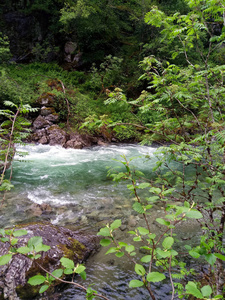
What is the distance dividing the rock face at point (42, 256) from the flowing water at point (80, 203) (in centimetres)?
29

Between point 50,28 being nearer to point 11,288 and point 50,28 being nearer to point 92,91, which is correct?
point 92,91

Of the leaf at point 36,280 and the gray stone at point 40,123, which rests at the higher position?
the leaf at point 36,280

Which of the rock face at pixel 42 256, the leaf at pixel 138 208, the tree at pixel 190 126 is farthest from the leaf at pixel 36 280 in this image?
the rock face at pixel 42 256

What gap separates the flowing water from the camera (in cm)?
278

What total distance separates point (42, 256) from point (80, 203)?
2200mm

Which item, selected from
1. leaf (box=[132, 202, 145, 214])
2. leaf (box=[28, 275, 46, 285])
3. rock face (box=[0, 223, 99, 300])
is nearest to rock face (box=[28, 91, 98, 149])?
rock face (box=[0, 223, 99, 300])

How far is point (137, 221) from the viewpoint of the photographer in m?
4.27

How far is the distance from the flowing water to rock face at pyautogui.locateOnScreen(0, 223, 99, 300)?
0.29 metres

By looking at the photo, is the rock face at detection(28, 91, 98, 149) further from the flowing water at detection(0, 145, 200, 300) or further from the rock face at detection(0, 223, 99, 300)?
the rock face at detection(0, 223, 99, 300)

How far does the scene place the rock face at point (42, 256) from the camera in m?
2.38

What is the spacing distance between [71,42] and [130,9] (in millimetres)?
5544

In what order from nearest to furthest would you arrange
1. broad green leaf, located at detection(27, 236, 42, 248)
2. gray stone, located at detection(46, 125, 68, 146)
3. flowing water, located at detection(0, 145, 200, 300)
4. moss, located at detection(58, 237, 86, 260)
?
1. broad green leaf, located at detection(27, 236, 42, 248)
2. flowing water, located at detection(0, 145, 200, 300)
3. moss, located at detection(58, 237, 86, 260)
4. gray stone, located at detection(46, 125, 68, 146)

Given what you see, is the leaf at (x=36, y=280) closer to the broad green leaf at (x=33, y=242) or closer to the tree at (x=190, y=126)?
the broad green leaf at (x=33, y=242)

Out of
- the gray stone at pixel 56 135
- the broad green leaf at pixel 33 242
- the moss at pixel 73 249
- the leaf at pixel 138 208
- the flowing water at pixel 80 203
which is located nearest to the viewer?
the broad green leaf at pixel 33 242
